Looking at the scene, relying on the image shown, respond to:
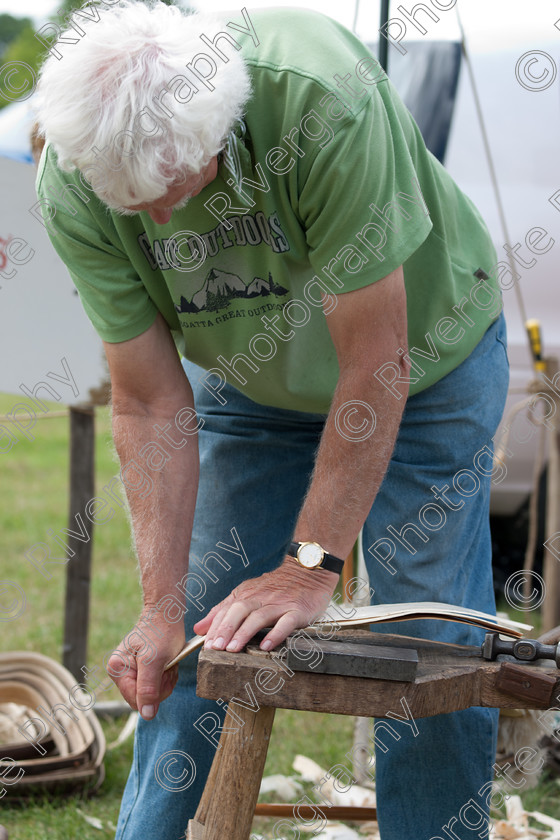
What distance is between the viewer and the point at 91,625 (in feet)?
11.9

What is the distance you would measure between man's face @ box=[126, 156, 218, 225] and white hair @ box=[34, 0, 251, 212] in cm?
2

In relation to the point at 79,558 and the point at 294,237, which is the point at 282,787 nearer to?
the point at 79,558

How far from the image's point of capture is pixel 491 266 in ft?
5.44

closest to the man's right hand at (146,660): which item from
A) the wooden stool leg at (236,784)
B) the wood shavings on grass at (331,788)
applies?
the wooden stool leg at (236,784)

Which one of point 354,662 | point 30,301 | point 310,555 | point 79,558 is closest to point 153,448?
point 310,555

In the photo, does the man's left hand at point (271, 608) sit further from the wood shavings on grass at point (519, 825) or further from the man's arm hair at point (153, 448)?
the wood shavings on grass at point (519, 825)

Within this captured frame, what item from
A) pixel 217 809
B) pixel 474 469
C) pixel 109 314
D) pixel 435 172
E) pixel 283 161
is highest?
pixel 435 172

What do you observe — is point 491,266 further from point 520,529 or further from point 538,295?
point 520,529

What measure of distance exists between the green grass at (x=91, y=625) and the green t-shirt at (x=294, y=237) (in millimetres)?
437

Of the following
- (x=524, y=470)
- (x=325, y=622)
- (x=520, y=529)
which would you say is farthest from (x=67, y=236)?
(x=520, y=529)

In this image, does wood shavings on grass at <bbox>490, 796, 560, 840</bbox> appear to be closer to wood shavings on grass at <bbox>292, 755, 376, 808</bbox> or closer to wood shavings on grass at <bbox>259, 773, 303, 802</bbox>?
wood shavings on grass at <bbox>292, 755, 376, 808</bbox>

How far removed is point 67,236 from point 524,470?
2563 millimetres

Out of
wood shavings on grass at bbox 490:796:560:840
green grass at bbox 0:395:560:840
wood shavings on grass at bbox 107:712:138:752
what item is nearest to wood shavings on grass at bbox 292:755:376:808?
green grass at bbox 0:395:560:840

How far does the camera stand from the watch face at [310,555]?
1.27 meters
